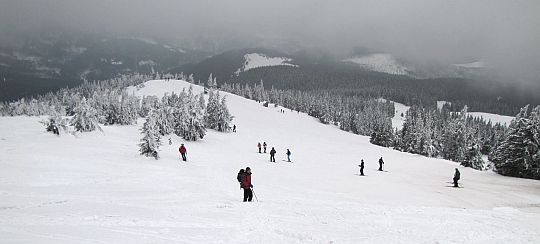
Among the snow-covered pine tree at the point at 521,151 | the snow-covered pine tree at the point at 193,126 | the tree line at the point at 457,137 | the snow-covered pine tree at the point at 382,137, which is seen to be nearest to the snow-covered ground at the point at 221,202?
the snow-covered pine tree at the point at 521,151

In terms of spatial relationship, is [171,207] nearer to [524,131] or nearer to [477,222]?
[477,222]

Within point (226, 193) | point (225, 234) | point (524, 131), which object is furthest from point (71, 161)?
point (524, 131)

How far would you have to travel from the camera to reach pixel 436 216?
1473 cm

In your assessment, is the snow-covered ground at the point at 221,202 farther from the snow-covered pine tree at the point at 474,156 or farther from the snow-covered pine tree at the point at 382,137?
the snow-covered pine tree at the point at 382,137

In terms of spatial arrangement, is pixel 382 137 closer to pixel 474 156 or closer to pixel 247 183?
pixel 474 156

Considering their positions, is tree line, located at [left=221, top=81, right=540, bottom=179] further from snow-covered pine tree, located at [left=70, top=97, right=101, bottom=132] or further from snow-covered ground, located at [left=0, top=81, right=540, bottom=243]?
snow-covered pine tree, located at [left=70, top=97, right=101, bottom=132]

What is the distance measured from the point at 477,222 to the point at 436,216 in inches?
61.2

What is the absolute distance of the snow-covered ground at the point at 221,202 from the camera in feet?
33.9

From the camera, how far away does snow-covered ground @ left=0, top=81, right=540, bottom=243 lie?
10344 mm

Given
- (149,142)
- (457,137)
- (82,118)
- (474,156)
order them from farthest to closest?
(457,137)
(474,156)
(82,118)
(149,142)

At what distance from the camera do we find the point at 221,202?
50.2 ft

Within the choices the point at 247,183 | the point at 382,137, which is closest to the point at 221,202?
the point at 247,183

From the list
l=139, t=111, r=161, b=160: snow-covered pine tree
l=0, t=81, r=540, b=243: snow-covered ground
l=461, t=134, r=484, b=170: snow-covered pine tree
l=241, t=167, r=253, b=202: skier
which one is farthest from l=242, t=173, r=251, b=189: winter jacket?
l=461, t=134, r=484, b=170: snow-covered pine tree

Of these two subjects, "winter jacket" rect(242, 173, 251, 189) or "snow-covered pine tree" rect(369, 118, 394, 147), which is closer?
"winter jacket" rect(242, 173, 251, 189)
